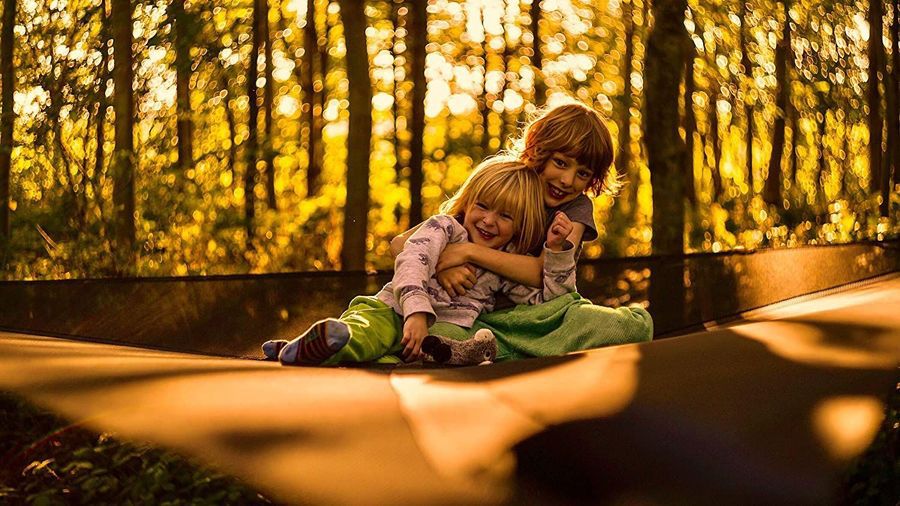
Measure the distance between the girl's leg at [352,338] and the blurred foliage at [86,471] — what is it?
0.47 metres

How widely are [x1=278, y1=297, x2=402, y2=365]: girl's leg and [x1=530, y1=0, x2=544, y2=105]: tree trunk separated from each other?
5801mm

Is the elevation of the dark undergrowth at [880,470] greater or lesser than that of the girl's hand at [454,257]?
lesser

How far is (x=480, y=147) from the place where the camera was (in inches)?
324

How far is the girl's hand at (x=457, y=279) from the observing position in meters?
1.85

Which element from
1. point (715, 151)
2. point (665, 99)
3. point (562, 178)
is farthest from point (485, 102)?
point (562, 178)

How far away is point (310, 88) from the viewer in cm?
792

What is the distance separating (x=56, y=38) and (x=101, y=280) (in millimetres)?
3483

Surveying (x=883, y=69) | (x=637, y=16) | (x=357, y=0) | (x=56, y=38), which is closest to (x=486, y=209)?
(x=357, y=0)

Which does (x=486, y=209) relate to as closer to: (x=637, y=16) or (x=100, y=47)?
(x=100, y=47)

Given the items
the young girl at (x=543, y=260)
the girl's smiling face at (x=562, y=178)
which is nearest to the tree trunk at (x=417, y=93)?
the young girl at (x=543, y=260)

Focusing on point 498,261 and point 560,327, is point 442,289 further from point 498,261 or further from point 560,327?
point 560,327

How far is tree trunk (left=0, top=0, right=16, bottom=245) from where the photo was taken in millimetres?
5293

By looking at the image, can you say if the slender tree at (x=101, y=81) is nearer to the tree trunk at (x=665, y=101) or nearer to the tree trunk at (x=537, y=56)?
the tree trunk at (x=665, y=101)

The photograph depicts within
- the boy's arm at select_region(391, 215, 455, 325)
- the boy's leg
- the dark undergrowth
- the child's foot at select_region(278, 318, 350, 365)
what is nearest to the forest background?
the boy's arm at select_region(391, 215, 455, 325)
